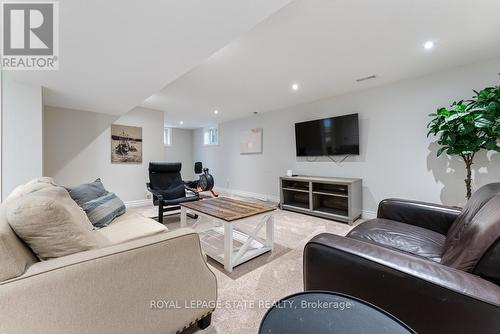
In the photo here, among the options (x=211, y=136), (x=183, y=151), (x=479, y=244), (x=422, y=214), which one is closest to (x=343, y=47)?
(x=422, y=214)

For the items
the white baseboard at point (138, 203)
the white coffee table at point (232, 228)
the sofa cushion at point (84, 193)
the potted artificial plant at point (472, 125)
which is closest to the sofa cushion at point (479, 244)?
the white coffee table at point (232, 228)

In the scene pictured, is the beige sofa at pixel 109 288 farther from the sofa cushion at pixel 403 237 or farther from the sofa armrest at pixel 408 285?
the sofa cushion at pixel 403 237

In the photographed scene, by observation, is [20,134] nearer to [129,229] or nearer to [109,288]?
[129,229]

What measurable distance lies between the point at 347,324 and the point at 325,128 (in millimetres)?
3742

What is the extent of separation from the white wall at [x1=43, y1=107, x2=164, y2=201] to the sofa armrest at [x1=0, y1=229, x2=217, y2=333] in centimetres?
395

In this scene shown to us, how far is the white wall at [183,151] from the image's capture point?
24.2 ft

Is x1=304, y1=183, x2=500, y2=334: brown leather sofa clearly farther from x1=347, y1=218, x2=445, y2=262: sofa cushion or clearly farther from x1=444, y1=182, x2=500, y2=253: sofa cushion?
x1=347, y1=218, x2=445, y2=262: sofa cushion

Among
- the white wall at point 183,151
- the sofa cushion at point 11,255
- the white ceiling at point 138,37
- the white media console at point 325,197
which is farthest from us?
the white wall at point 183,151

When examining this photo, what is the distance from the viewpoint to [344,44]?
2223mm

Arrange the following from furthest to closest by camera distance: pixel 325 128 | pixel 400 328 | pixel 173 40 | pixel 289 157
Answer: pixel 289 157 → pixel 325 128 → pixel 173 40 → pixel 400 328

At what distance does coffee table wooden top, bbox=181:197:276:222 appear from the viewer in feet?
6.80

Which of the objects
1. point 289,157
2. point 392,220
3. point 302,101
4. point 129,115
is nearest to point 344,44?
point 392,220

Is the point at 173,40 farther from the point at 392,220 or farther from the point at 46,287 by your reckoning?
the point at 392,220

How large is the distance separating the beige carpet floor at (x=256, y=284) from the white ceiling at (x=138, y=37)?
1.96 meters
